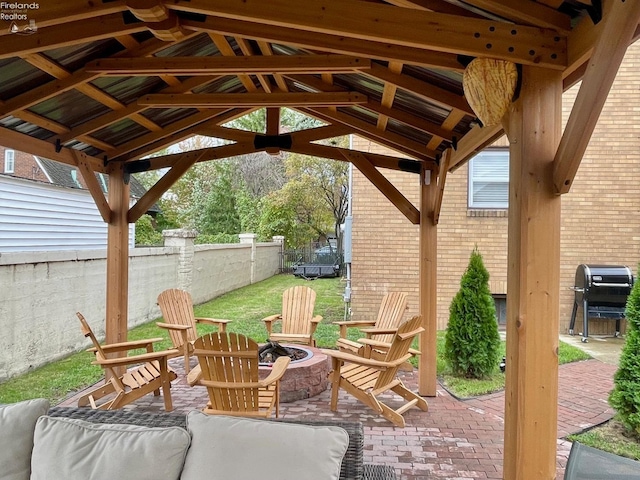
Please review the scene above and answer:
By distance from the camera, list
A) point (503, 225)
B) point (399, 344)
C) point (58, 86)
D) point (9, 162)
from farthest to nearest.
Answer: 1. point (9, 162)
2. point (503, 225)
3. point (399, 344)
4. point (58, 86)

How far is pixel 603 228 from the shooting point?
27.1 feet

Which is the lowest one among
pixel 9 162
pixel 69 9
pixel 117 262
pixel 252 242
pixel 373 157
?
pixel 117 262

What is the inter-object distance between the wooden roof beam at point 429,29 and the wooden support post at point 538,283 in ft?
0.39

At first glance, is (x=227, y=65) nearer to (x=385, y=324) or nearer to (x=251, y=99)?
(x=251, y=99)

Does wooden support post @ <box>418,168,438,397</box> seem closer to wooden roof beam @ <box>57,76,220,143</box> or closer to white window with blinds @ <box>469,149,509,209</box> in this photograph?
wooden roof beam @ <box>57,76,220,143</box>

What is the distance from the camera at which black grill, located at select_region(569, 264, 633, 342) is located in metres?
7.68

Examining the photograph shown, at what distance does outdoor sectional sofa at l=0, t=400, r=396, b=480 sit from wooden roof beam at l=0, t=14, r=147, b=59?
1970 millimetres

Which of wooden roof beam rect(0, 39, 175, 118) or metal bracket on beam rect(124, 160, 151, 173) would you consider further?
metal bracket on beam rect(124, 160, 151, 173)

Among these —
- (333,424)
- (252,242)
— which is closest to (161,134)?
(333,424)

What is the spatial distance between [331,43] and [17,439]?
2501mm

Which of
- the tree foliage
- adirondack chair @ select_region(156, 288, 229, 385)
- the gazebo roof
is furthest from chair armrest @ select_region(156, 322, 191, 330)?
the tree foliage

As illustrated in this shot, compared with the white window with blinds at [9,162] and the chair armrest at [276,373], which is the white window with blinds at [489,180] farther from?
the white window with blinds at [9,162]

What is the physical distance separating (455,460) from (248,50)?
370 centimetres

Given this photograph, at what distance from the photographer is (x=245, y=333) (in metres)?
8.73
